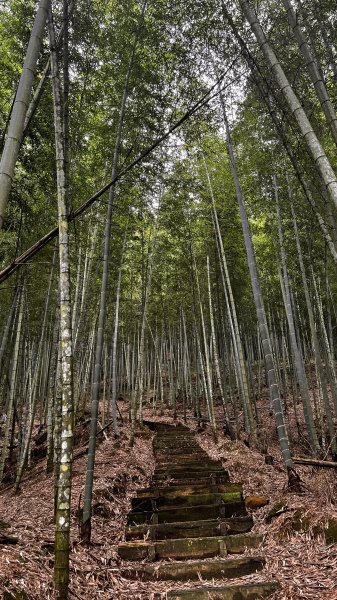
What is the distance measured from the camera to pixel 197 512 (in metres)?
3.81

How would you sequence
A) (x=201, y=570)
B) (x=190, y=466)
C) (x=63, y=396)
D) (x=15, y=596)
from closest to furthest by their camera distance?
(x=15, y=596) < (x=63, y=396) < (x=201, y=570) < (x=190, y=466)

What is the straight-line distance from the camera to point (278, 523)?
331 centimetres

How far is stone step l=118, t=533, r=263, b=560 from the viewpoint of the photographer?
120 inches

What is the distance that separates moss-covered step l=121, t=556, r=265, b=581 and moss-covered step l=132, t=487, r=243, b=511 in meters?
1.16

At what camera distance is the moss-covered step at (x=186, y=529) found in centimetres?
336

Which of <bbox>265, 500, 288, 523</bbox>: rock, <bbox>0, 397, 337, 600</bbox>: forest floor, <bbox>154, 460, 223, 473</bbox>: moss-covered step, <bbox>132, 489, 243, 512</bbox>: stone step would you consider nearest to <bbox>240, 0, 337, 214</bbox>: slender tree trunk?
<bbox>0, 397, 337, 600</bbox>: forest floor

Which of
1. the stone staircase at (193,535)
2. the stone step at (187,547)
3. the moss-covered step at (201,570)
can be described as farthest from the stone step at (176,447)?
the moss-covered step at (201,570)

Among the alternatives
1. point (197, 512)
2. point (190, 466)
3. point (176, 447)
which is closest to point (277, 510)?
point (197, 512)

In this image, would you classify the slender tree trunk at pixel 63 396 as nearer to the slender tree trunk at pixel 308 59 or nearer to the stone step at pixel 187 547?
the stone step at pixel 187 547

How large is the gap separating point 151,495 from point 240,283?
8.25 m

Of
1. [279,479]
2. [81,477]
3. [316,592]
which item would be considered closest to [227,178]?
[279,479]

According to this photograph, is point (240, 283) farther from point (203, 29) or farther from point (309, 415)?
point (203, 29)

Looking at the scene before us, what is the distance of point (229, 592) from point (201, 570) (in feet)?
1.51

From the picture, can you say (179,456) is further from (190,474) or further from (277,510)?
(277,510)
